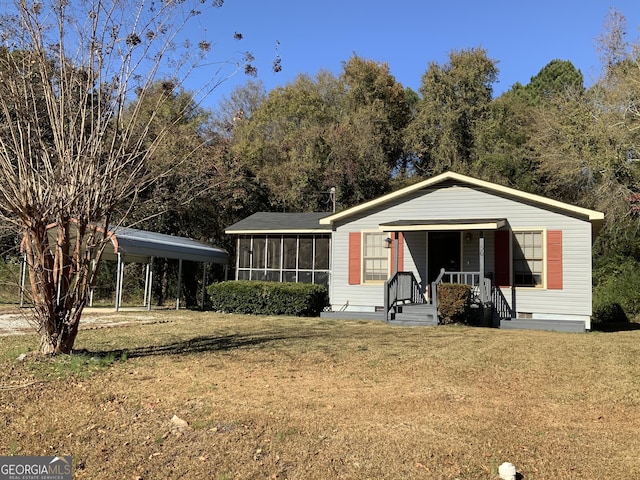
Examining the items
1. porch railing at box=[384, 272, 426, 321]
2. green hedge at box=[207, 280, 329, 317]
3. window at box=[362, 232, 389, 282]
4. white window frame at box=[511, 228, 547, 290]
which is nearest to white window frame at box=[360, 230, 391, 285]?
window at box=[362, 232, 389, 282]

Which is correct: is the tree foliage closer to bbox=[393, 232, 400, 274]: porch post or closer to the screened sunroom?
the screened sunroom

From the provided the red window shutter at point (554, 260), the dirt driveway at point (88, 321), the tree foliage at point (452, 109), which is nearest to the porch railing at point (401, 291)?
the red window shutter at point (554, 260)

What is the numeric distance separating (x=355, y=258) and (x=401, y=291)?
2049 mm

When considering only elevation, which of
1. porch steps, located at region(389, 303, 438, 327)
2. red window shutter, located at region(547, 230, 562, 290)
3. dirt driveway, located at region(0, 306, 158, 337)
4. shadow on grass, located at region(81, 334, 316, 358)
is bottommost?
dirt driveway, located at region(0, 306, 158, 337)

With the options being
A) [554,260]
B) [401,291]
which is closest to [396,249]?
[401,291]

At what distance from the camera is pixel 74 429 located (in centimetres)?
455

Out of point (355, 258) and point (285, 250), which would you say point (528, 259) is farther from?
point (285, 250)

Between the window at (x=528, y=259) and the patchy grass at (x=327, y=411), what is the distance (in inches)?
205

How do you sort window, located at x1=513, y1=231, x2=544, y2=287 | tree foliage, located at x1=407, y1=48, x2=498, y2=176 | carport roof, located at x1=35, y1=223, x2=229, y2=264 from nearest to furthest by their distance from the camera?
window, located at x1=513, y1=231, x2=544, y2=287 < carport roof, located at x1=35, y1=223, x2=229, y2=264 < tree foliage, located at x1=407, y1=48, x2=498, y2=176

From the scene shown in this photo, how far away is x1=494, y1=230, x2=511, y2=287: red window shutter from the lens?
13.9 meters

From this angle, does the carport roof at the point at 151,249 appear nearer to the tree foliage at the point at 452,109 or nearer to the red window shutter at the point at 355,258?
the red window shutter at the point at 355,258

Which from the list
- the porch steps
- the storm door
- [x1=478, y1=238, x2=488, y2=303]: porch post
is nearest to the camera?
the porch steps

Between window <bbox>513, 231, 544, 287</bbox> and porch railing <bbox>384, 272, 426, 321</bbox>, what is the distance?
8.48ft

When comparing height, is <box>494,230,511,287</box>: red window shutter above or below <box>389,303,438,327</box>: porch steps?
above
